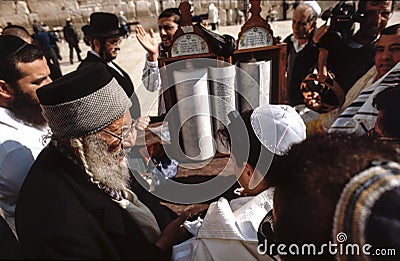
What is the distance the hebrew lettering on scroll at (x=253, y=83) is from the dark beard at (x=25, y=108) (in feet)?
5.88

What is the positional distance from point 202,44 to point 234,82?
1.57ft

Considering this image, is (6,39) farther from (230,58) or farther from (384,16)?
(384,16)

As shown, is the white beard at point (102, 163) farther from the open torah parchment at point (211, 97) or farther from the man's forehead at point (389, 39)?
the man's forehead at point (389, 39)

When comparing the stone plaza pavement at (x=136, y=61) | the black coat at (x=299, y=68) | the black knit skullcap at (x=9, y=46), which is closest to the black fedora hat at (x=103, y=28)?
the black knit skullcap at (x=9, y=46)

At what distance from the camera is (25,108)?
6.70 feet

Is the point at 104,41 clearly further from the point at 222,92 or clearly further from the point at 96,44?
the point at 222,92

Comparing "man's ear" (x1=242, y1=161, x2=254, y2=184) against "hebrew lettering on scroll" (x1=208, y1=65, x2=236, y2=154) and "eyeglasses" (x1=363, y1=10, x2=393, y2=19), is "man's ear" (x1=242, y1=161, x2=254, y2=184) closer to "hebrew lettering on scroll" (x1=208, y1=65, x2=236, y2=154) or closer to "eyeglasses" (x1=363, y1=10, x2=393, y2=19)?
"hebrew lettering on scroll" (x1=208, y1=65, x2=236, y2=154)

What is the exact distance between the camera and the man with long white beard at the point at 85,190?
3.67 ft

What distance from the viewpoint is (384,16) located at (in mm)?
3059

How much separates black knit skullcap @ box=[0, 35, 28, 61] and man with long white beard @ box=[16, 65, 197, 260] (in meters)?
0.87

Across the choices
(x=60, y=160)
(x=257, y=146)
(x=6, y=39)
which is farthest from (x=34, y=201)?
(x=6, y=39)

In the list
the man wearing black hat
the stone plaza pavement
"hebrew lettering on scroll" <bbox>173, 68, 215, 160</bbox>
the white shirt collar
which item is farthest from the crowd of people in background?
the stone plaza pavement

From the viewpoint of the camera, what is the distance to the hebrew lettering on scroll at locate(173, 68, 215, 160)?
9.07 ft

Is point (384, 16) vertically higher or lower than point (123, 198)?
higher
